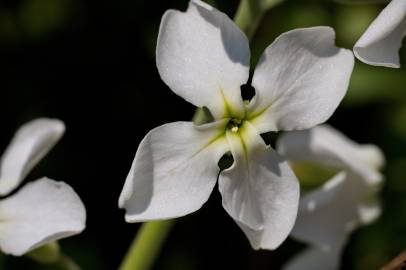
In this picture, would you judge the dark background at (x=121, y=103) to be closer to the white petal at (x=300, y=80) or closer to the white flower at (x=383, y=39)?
the white petal at (x=300, y=80)

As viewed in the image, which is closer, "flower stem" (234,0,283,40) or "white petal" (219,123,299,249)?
"white petal" (219,123,299,249)

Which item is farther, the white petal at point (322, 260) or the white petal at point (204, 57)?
the white petal at point (322, 260)

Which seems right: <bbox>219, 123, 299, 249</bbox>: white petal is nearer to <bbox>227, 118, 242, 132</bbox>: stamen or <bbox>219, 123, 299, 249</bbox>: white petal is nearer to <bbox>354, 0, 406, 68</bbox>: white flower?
<bbox>227, 118, 242, 132</bbox>: stamen

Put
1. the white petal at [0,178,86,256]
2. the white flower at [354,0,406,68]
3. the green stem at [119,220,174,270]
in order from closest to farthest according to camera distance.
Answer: the white flower at [354,0,406,68]
the white petal at [0,178,86,256]
the green stem at [119,220,174,270]

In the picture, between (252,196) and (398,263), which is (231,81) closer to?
(252,196)

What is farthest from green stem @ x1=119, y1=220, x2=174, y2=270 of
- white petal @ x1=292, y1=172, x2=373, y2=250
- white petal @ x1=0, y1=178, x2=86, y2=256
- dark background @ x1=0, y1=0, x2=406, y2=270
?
dark background @ x1=0, y1=0, x2=406, y2=270

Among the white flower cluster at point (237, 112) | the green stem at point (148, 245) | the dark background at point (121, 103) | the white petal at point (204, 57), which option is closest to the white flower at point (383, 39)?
the white flower cluster at point (237, 112)

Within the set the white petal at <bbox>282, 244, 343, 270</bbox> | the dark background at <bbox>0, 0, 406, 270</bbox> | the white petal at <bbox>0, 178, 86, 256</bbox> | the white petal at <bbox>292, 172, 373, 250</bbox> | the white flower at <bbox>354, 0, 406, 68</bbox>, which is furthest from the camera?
the dark background at <bbox>0, 0, 406, 270</bbox>

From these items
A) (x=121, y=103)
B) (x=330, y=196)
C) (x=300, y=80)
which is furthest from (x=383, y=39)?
(x=121, y=103)
